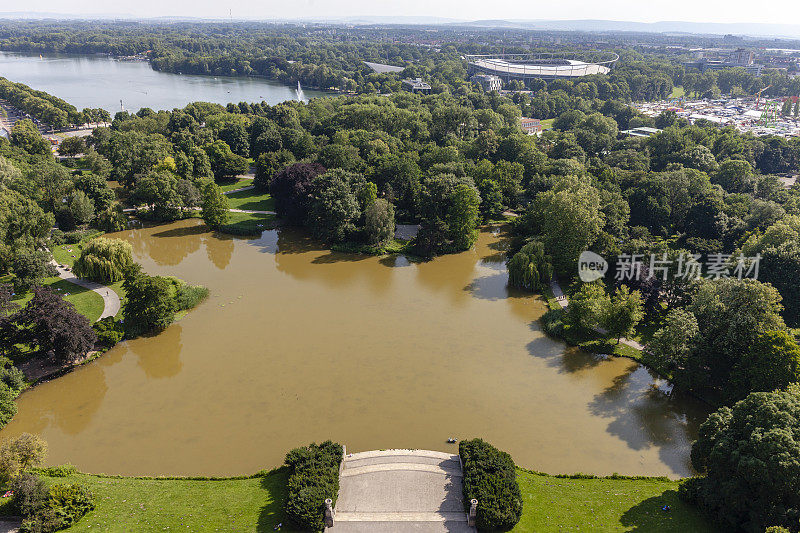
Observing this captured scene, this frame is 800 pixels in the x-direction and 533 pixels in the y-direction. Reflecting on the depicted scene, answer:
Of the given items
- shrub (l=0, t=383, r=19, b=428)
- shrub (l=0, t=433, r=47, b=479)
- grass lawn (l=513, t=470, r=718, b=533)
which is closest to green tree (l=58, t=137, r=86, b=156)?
shrub (l=0, t=383, r=19, b=428)

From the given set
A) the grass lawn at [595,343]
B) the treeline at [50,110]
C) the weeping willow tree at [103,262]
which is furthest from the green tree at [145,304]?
the treeline at [50,110]

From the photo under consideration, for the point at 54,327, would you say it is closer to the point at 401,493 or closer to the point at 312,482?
the point at 312,482

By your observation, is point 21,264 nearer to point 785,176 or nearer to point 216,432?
point 216,432

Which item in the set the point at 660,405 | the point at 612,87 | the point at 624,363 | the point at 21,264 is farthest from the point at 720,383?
the point at 612,87

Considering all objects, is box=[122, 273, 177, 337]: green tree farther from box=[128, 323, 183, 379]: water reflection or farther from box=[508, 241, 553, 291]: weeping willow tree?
box=[508, 241, 553, 291]: weeping willow tree

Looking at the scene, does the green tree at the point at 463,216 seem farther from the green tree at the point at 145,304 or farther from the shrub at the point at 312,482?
the shrub at the point at 312,482
